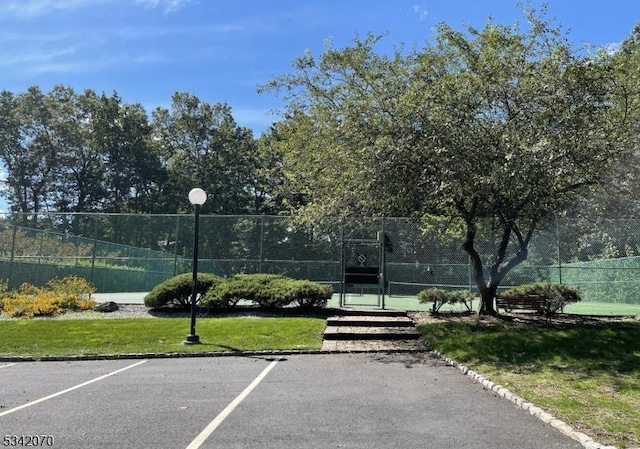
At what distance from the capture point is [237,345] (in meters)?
11.6

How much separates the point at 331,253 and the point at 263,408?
10735 millimetres

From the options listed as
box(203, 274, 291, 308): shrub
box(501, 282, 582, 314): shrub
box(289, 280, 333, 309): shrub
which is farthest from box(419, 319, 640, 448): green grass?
box(203, 274, 291, 308): shrub

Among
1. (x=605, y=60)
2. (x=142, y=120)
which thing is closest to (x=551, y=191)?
(x=605, y=60)

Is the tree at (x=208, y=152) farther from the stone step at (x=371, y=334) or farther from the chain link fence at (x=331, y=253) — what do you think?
the stone step at (x=371, y=334)

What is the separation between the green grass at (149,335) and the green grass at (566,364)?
3287 mm

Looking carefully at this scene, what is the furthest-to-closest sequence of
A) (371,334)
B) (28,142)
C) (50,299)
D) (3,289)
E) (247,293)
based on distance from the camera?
(28,142) → (3,289) → (50,299) → (247,293) → (371,334)

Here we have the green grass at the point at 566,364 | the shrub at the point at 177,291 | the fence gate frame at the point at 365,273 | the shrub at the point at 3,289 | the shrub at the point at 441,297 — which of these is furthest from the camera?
the shrub at the point at 3,289

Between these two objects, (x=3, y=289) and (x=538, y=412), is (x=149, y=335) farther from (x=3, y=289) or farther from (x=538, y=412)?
(x=538, y=412)

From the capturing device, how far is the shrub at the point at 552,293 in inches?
565

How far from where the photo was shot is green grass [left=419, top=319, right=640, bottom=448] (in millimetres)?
5836

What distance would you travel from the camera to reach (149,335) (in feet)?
41.5

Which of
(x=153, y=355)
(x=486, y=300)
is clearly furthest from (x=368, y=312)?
(x=153, y=355)

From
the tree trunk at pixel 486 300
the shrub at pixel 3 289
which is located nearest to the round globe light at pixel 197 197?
the tree trunk at pixel 486 300

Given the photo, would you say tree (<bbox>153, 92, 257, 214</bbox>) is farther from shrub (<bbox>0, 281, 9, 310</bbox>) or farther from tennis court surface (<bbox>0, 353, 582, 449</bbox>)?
tennis court surface (<bbox>0, 353, 582, 449</bbox>)
